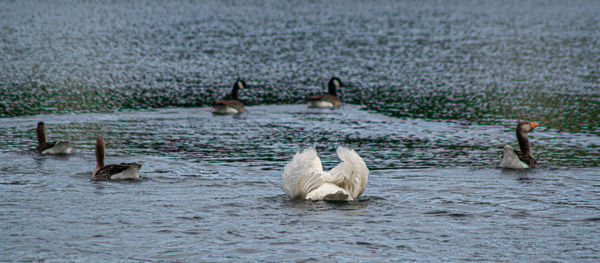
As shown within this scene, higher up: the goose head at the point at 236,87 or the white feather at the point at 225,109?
the goose head at the point at 236,87

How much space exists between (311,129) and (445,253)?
18095 mm

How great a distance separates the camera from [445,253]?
1330 cm

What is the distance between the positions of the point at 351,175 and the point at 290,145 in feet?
31.5

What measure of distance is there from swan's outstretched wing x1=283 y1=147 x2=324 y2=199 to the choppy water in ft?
A: 1.30

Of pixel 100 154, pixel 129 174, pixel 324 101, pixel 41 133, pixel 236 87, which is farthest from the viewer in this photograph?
pixel 236 87

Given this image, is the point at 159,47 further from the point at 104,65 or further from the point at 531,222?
the point at 531,222

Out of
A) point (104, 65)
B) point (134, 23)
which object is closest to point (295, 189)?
point (104, 65)

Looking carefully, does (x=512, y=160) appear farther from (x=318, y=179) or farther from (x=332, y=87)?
(x=332, y=87)

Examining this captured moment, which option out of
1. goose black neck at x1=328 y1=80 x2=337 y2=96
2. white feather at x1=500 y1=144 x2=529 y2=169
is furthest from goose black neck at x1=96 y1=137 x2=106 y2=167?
goose black neck at x1=328 y1=80 x2=337 y2=96

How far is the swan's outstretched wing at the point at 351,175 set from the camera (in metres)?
17.1

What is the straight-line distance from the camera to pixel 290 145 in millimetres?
26734

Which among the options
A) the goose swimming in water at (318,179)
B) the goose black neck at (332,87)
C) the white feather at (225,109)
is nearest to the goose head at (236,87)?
the white feather at (225,109)

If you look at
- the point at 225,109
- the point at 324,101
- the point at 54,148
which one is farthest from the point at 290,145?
the point at 324,101

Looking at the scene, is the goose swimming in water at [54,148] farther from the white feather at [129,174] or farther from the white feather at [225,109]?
the white feather at [225,109]
